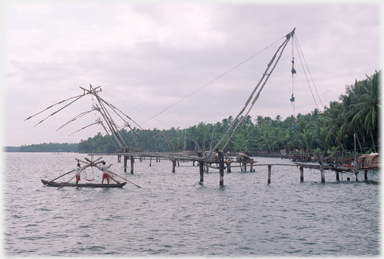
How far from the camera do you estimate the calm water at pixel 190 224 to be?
44.7 feet

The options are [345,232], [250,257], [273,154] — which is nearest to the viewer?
[250,257]

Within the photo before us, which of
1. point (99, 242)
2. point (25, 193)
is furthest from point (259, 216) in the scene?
point (25, 193)

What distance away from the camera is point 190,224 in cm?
1747

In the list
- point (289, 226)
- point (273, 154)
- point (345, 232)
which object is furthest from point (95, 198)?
point (273, 154)

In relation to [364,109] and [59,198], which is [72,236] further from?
[364,109]

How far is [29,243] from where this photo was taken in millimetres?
14383

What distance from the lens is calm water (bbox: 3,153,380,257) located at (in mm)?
13633

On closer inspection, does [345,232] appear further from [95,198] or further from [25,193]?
[25,193]

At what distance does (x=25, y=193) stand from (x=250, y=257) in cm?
2334

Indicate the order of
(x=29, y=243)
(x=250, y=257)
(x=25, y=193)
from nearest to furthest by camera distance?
(x=250, y=257)
(x=29, y=243)
(x=25, y=193)

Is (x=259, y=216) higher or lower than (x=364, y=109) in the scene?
lower

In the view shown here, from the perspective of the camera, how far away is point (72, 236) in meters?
15.2

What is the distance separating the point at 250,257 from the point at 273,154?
110931mm

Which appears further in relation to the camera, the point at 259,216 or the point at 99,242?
the point at 259,216
